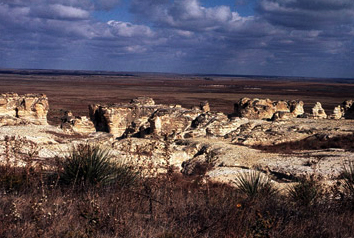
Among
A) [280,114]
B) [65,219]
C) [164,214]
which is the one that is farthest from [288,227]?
[280,114]

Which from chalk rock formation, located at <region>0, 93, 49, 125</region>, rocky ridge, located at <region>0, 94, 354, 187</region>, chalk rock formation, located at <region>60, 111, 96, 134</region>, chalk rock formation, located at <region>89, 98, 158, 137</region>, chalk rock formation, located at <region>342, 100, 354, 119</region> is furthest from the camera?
chalk rock formation, located at <region>342, 100, 354, 119</region>

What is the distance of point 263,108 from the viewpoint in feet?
95.8

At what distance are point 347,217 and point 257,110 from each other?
24.3m

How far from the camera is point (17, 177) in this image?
585 cm

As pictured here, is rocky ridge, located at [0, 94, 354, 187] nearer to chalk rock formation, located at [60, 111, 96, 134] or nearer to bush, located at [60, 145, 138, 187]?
chalk rock formation, located at [60, 111, 96, 134]

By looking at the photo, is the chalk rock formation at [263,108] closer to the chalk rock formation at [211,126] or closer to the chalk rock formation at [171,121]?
the chalk rock formation at [211,126]

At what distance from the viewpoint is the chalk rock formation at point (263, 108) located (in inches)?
1141

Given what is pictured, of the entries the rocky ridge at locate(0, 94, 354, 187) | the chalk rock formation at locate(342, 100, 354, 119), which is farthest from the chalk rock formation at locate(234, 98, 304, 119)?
the chalk rock formation at locate(342, 100, 354, 119)

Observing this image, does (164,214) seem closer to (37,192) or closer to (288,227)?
(288,227)

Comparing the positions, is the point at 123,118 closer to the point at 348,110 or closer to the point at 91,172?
the point at 348,110

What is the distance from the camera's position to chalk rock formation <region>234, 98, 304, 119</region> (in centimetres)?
Answer: 2898

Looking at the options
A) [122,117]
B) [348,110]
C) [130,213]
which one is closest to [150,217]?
[130,213]

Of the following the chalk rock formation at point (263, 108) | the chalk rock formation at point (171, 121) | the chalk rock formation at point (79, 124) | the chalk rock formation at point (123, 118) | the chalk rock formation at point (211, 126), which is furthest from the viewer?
the chalk rock formation at point (263, 108)

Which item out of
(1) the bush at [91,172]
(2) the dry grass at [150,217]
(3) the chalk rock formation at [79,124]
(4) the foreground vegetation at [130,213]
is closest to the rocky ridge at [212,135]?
(3) the chalk rock formation at [79,124]
